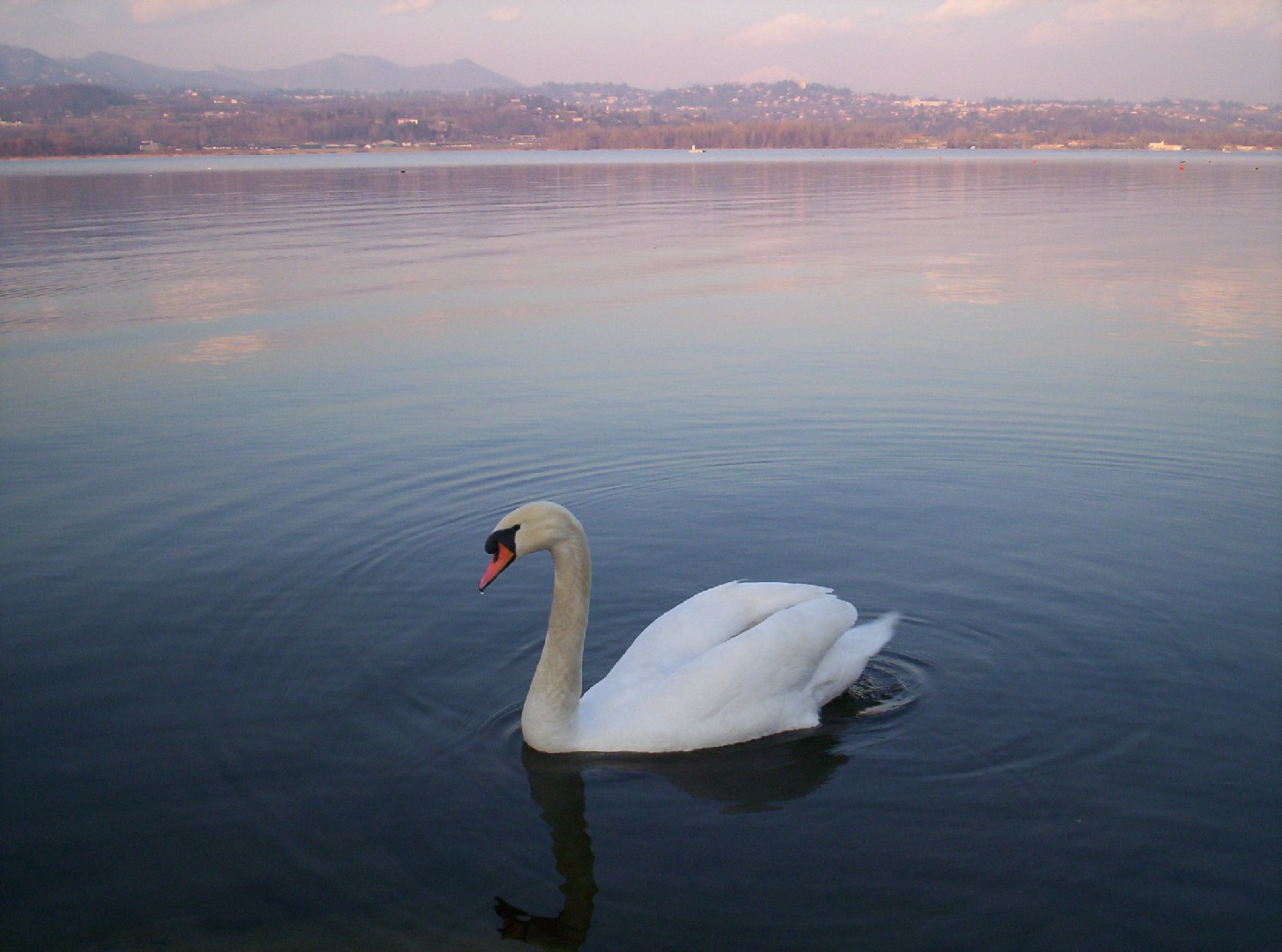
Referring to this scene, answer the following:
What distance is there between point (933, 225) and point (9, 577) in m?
29.7

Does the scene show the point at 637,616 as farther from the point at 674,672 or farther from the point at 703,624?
the point at 674,672

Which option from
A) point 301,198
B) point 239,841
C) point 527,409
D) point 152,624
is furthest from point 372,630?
point 301,198

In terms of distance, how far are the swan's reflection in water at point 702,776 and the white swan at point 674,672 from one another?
0.08 m

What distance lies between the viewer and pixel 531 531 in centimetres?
599

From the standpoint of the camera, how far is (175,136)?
163 metres

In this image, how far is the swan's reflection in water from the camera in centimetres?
542

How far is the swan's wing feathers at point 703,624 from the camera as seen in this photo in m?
Result: 6.33

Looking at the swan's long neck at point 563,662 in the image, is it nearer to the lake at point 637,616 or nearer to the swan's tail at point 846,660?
the lake at point 637,616

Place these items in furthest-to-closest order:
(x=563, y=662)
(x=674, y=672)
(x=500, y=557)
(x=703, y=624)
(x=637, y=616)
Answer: (x=637, y=616), (x=703, y=624), (x=674, y=672), (x=563, y=662), (x=500, y=557)

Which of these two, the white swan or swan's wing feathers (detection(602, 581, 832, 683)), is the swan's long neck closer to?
the white swan

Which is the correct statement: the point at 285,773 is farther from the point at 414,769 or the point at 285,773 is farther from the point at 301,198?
the point at 301,198

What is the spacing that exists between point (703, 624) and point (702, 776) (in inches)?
33.6

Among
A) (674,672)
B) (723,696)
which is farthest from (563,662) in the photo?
(723,696)

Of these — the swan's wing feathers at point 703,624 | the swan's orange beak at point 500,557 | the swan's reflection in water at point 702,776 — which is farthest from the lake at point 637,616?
the swan's orange beak at point 500,557
